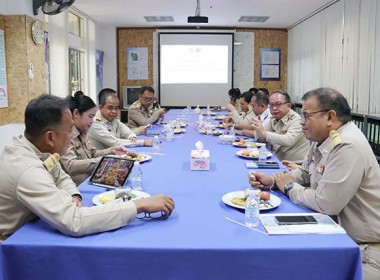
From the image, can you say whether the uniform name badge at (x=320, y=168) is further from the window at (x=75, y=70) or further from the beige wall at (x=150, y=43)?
the beige wall at (x=150, y=43)

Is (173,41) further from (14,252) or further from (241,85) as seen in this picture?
(14,252)

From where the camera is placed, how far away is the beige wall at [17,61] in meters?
4.88

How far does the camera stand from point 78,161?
2.42 meters

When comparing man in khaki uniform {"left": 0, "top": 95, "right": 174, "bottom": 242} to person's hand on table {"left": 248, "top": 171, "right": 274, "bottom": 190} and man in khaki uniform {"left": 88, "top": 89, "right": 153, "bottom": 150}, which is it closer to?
person's hand on table {"left": 248, "top": 171, "right": 274, "bottom": 190}

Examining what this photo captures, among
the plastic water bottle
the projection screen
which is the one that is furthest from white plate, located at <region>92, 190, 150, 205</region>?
the projection screen

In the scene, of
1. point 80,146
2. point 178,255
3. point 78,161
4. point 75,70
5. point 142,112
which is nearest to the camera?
point 178,255

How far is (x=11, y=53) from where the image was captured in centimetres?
493

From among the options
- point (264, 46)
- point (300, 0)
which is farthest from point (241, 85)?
point (300, 0)

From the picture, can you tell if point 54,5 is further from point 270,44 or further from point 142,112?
point 270,44

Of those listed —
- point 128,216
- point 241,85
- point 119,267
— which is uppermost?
point 241,85

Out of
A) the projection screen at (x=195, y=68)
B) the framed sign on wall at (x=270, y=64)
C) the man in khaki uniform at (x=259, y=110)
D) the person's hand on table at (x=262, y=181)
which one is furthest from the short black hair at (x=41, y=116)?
the framed sign on wall at (x=270, y=64)

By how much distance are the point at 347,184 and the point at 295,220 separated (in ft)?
1.00

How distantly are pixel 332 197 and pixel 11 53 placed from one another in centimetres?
463

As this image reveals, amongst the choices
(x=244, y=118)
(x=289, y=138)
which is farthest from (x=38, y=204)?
(x=244, y=118)
